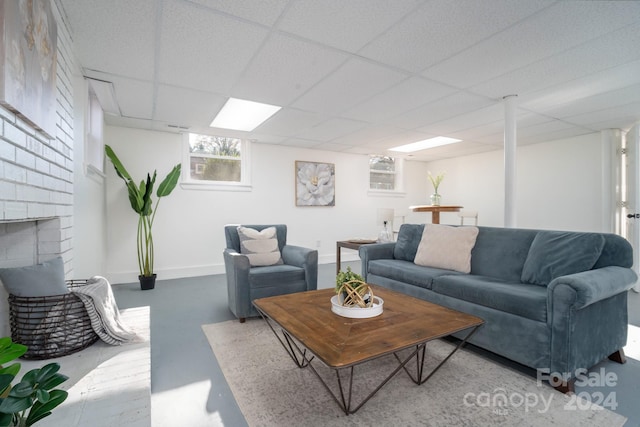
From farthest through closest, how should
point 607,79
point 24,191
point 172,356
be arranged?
point 607,79
point 172,356
point 24,191

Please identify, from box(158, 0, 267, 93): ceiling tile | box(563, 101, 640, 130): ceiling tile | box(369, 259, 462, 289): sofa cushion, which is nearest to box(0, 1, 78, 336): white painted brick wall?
box(158, 0, 267, 93): ceiling tile

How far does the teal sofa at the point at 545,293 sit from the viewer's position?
175 cm

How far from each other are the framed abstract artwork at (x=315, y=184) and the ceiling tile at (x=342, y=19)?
359cm

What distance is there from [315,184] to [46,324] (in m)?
4.65

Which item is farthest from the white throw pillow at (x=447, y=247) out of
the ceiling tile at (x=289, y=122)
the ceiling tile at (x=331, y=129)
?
the ceiling tile at (x=289, y=122)

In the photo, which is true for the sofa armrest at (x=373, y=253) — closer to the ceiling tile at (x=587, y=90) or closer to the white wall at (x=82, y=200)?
the ceiling tile at (x=587, y=90)

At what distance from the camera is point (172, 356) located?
2.15m

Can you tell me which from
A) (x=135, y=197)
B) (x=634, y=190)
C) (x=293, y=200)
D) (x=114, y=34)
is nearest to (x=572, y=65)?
(x=634, y=190)

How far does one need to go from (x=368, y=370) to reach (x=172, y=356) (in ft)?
4.44

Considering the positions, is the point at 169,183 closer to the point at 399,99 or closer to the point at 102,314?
the point at 102,314

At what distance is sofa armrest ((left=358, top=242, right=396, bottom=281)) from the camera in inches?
134

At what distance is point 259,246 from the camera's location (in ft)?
10.5

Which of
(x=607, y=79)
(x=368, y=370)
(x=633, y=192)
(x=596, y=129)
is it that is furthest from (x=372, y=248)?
(x=596, y=129)

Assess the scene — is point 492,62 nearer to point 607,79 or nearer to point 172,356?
point 607,79
